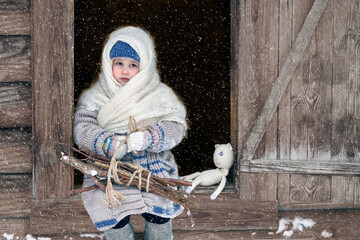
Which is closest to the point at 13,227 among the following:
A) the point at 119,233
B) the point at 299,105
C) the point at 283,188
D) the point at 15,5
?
the point at 119,233

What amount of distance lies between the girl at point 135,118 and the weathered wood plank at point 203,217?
0.45 m

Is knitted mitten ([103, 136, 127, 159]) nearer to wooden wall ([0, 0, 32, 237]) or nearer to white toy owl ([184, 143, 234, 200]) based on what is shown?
wooden wall ([0, 0, 32, 237])

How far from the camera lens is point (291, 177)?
13.8 feet

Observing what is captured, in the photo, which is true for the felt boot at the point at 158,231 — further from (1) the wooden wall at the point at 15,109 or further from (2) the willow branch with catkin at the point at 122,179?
(1) the wooden wall at the point at 15,109

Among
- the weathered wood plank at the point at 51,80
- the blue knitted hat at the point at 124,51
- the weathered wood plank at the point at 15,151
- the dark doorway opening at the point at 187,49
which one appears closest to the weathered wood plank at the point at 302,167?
the blue knitted hat at the point at 124,51

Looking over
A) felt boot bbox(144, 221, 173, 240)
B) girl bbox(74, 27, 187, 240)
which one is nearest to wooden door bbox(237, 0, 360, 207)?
girl bbox(74, 27, 187, 240)

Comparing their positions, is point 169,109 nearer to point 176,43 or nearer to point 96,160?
point 96,160

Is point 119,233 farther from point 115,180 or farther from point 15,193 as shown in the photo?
point 15,193

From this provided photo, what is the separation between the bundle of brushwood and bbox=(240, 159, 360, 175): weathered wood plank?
2.49 feet

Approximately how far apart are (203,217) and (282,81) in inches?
43.3

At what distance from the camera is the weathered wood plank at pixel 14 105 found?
4.07 meters

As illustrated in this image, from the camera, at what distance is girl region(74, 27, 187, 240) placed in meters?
3.57

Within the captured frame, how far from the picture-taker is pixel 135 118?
3773mm

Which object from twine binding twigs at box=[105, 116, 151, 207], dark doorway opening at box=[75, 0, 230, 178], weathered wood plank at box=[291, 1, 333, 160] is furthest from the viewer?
dark doorway opening at box=[75, 0, 230, 178]
